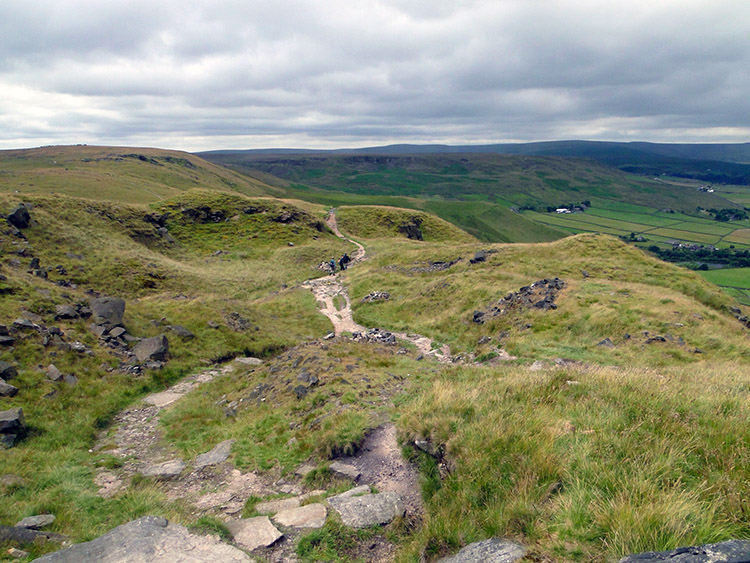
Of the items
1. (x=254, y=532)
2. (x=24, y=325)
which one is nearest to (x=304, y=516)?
(x=254, y=532)

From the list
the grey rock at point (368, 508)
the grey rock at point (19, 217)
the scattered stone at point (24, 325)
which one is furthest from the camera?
the grey rock at point (19, 217)

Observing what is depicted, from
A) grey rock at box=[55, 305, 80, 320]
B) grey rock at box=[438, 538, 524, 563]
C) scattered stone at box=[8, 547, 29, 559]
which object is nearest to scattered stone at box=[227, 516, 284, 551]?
grey rock at box=[438, 538, 524, 563]

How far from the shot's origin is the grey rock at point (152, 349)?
20.4 m

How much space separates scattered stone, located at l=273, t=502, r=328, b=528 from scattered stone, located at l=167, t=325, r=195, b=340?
17445 mm

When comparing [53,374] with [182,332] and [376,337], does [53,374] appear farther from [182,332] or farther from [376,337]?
[376,337]

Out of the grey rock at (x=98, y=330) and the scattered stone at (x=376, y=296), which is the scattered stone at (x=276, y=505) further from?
the scattered stone at (x=376, y=296)

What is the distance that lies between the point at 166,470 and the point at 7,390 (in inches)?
322

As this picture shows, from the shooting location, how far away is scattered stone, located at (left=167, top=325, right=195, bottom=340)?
77.0 ft

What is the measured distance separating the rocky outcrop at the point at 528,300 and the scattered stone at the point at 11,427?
22.1 meters

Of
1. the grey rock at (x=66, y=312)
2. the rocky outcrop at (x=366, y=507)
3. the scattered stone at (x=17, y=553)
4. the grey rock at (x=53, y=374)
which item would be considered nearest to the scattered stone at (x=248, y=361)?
the grey rock at (x=53, y=374)

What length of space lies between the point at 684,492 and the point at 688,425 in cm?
261

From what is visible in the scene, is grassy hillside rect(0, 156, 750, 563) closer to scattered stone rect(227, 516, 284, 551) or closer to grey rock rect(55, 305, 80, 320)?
grey rock rect(55, 305, 80, 320)

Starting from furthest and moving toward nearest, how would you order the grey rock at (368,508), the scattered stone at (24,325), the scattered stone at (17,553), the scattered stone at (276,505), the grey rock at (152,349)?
the grey rock at (152,349) → the scattered stone at (24,325) → the scattered stone at (276,505) → the grey rock at (368,508) → the scattered stone at (17,553)

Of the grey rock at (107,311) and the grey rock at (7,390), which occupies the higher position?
the grey rock at (107,311)
